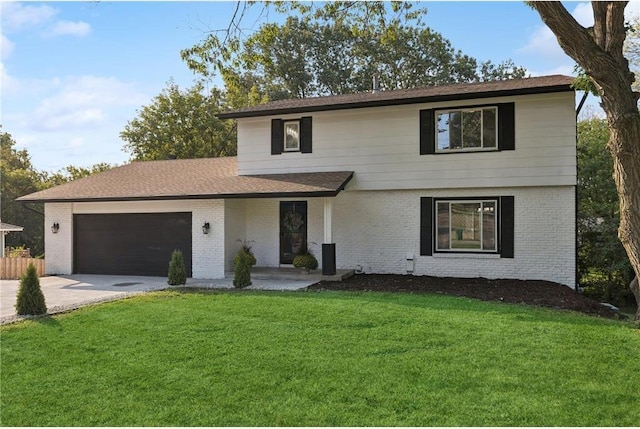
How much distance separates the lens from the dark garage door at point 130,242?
49.1 feet

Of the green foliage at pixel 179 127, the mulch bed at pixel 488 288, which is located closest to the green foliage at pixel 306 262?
the mulch bed at pixel 488 288

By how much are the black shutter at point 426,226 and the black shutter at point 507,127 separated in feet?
8.28

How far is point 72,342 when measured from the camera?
6.79m

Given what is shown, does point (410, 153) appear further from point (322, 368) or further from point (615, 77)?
point (322, 368)

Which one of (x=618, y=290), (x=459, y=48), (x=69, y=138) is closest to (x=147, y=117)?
(x=69, y=138)

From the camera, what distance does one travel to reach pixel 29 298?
28.7 ft

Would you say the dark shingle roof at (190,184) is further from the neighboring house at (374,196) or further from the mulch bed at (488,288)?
the mulch bed at (488,288)

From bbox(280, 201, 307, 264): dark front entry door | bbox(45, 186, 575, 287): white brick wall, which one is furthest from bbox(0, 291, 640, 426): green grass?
bbox(280, 201, 307, 264): dark front entry door

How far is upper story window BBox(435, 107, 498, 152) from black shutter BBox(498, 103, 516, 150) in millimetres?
165

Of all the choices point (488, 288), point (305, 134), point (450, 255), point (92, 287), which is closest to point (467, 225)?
point (450, 255)

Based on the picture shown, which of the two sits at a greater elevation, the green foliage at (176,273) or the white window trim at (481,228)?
the white window trim at (481,228)

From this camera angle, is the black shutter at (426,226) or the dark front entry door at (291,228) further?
the dark front entry door at (291,228)

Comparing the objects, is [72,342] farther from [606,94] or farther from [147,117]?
[147,117]

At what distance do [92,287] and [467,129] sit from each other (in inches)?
448
